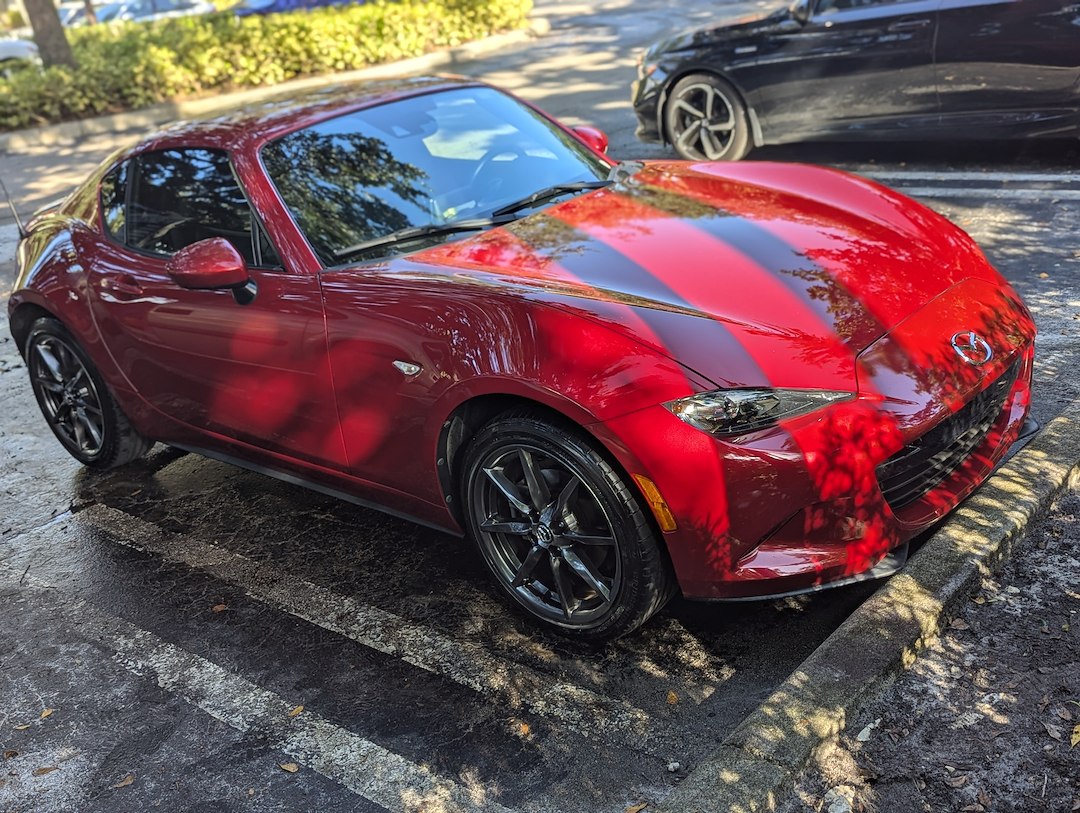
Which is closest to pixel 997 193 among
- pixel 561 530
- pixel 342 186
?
pixel 342 186

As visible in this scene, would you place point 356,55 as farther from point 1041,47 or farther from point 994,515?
point 994,515

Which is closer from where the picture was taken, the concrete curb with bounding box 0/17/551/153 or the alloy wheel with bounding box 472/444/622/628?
the alloy wheel with bounding box 472/444/622/628

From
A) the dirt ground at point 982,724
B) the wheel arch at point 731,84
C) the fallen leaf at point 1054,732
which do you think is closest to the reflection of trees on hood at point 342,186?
the dirt ground at point 982,724

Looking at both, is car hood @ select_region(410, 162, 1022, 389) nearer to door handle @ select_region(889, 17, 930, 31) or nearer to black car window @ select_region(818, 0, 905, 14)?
door handle @ select_region(889, 17, 930, 31)

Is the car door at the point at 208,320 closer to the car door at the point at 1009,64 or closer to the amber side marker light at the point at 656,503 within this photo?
the amber side marker light at the point at 656,503

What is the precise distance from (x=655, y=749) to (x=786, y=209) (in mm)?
1994

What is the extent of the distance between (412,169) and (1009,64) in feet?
15.2

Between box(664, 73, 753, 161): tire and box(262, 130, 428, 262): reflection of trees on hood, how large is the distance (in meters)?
4.33

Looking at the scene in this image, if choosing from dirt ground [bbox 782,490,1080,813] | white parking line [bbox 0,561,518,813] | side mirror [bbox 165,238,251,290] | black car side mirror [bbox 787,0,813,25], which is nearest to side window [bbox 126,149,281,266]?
side mirror [bbox 165,238,251,290]

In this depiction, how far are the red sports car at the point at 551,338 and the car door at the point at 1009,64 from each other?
338cm

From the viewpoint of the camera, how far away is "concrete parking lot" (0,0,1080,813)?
2.95 m

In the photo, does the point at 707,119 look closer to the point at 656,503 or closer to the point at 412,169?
the point at 412,169

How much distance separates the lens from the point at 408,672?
11.1 ft

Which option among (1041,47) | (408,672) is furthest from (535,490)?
(1041,47)
